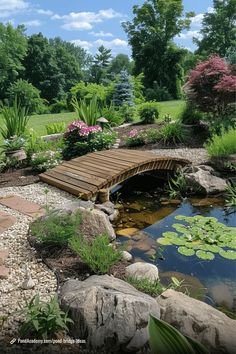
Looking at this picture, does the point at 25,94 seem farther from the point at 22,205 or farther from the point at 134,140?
the point at 22,205

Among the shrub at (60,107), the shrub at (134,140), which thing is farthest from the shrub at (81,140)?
the shrub at (60,107)

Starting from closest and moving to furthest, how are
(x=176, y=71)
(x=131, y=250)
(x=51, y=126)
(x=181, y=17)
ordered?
1. (x=131, y=250)
2. (x=51, y=126)
3. (x=181, y=17)
4. (x=176, y=71)

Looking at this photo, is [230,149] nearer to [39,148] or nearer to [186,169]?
[186,169]

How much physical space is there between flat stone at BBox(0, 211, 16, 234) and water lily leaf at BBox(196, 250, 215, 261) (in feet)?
6.76

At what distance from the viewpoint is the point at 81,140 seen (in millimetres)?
6945

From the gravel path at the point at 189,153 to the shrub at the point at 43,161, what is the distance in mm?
2121

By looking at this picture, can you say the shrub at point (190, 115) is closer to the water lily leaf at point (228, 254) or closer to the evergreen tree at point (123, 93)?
the evergreen tree at point (123, 93)

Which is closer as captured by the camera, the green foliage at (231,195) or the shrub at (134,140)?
the green foliage at (231,195)

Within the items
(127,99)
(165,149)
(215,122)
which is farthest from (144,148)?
(127,99)

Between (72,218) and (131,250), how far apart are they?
33.6 inches

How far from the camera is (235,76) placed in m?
8.00

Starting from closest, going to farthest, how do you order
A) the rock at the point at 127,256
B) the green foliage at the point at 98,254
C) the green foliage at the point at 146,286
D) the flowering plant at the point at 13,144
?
the green foliage at the point at 146,286, the green foliage at the point at 98,254, the rock at the point at 127,256, the flowering plant at the point at 13,144

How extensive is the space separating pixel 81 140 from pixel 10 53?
970 inches

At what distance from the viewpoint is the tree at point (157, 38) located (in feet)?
51.0
